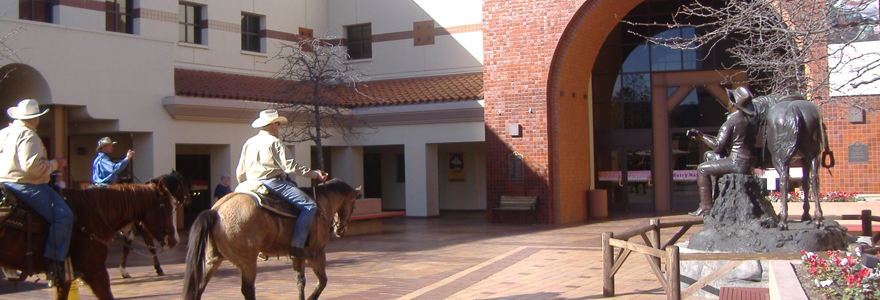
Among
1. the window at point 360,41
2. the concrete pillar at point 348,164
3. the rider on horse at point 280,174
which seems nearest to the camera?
the rider on horse at point 280,174

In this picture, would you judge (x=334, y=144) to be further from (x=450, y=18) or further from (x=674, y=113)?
(x=674, y=113)

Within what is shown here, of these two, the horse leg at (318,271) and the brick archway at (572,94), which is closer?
the horse leg at (318,271)

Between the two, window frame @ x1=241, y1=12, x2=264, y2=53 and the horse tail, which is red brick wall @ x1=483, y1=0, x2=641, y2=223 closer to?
window frame @ x1=241, y1=12, x2=264, y2=53

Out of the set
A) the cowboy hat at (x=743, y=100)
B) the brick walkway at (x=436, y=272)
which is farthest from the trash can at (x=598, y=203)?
the cowboy hat at (x=743, y=100)

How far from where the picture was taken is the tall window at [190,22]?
19.4 meters

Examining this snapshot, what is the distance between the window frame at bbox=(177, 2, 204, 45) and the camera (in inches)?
764

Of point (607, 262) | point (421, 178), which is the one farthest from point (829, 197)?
point (421, 178)

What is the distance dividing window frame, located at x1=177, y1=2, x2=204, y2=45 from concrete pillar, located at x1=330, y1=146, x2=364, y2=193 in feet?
16.9

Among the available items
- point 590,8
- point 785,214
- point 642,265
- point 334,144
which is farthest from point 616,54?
point 785,214

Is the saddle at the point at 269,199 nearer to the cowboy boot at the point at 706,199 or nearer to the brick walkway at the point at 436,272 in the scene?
the brick walkway at the point at 436,272

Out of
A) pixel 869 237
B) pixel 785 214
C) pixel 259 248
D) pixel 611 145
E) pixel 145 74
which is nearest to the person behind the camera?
pixel 259 248

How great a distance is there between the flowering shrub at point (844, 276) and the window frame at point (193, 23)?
694 inches

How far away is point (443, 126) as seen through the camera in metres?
20.2

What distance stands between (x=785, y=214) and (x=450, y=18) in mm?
15424
